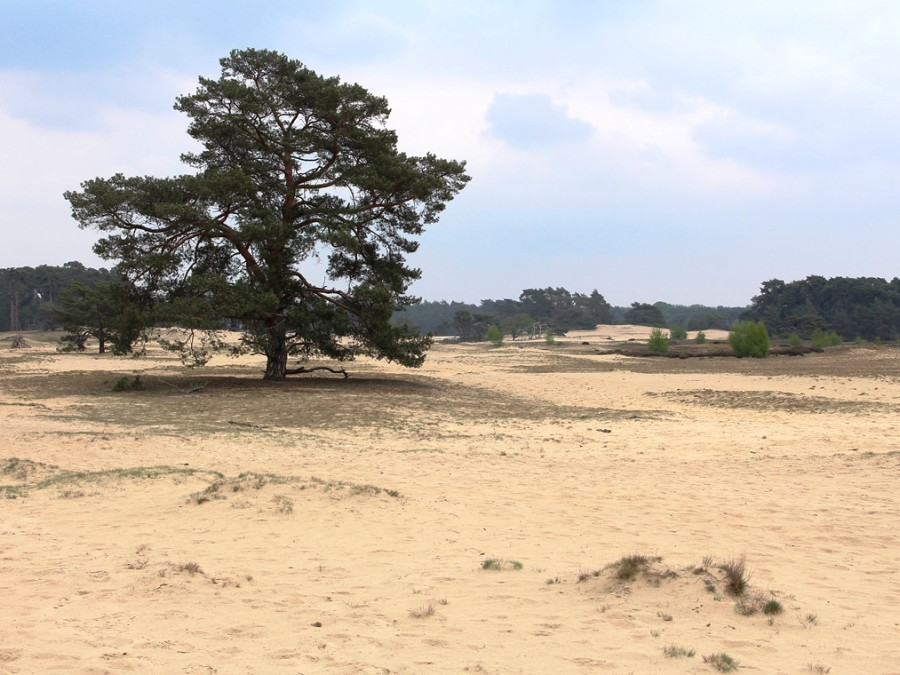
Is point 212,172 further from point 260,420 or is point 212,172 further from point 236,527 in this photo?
point 236,527

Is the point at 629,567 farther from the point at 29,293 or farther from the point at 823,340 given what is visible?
the point at 29,293

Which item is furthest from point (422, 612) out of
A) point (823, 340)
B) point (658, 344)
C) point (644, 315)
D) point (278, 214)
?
point (644, 315)

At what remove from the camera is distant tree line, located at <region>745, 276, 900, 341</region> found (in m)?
91.9

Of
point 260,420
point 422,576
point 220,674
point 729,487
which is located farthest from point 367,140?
point 220,674

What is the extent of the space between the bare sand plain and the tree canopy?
7.85 m

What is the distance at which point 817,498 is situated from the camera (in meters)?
9.25

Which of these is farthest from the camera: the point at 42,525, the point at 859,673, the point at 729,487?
the point at 729,487

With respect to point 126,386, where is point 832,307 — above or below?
above

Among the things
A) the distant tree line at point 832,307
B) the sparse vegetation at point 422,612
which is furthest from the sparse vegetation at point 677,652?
the distant tree line at point 832,307

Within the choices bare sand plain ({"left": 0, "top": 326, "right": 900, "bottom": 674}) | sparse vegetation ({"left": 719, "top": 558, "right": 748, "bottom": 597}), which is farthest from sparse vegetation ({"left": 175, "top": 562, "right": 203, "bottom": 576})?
sparse vegetation ({"left": 719, "top": 558, "right": 748, "bottom": 597})

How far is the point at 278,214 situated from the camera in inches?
966

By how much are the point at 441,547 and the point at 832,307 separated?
362 feet

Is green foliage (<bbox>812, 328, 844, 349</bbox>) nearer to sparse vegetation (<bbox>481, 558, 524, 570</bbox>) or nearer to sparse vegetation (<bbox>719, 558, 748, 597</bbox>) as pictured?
sparse vegetation (<bbox>719, 558, 748, 597</bbox>)

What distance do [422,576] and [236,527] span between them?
2.53m
